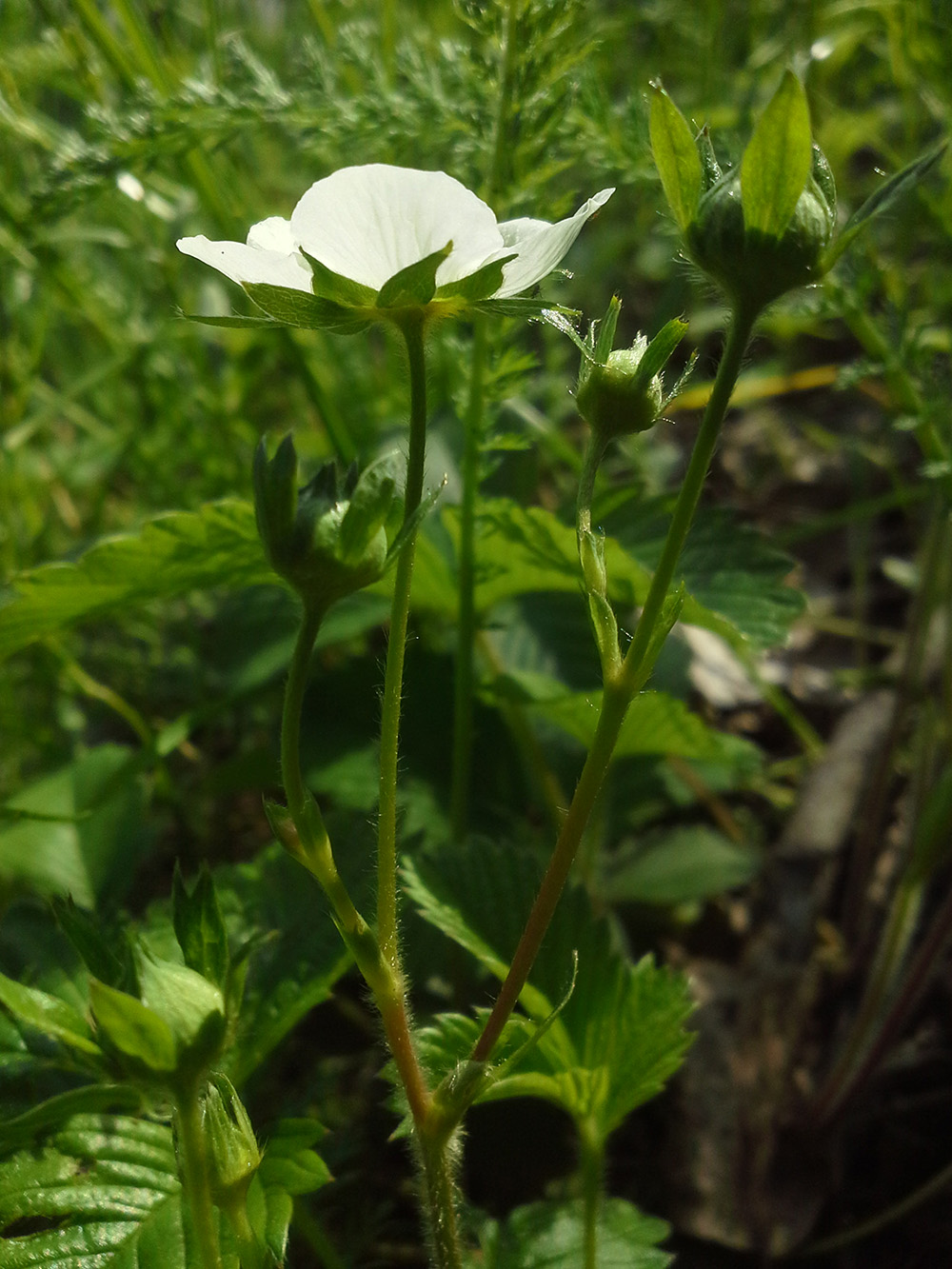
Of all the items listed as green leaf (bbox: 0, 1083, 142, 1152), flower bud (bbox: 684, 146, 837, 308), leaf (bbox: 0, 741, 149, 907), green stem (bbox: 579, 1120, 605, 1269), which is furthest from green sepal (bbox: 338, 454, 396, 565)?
leaf (bbox: 0, 741, 149, 907)

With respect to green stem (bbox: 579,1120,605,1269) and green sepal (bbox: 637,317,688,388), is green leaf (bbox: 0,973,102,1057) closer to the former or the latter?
green stem (bbox: 579,1120,605,1269)

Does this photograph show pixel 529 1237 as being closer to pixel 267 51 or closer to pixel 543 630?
pixel 543 630

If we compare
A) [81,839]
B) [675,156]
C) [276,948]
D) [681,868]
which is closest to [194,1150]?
[276,948]

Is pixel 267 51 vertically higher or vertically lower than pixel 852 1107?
higher

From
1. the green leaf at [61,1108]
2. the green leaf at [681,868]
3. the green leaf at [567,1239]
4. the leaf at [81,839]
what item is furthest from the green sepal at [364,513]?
the green leaf at [681,868]

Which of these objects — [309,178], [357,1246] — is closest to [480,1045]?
[357,1246]

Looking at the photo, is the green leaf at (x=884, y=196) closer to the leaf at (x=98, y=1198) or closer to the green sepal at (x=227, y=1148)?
the green sepal at (x=227, y=1148)

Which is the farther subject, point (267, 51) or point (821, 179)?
point (267, 51)
